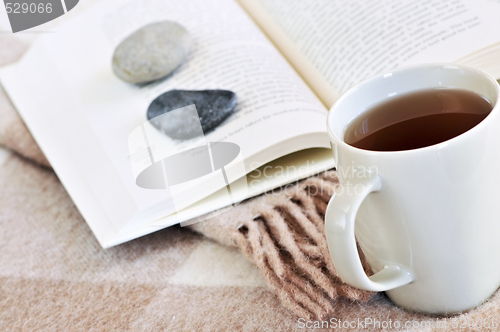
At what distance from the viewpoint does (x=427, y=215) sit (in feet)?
0.97

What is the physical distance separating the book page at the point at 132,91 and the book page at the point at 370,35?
3 centimetres

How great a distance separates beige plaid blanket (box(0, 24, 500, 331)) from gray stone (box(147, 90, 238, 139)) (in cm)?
12

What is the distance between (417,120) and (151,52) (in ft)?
1.32

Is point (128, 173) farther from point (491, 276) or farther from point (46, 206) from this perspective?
point (491, 276)

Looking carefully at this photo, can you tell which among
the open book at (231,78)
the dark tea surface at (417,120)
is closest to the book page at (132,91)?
the open book at (231,78)

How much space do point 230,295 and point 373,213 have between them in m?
0.16

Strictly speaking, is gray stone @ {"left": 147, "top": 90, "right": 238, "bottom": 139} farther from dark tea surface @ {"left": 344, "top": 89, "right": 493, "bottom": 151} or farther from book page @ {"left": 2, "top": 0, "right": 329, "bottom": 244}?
dark tea surface @ {"left": 344, "top": 89, "right": 493, "bottom": 151}

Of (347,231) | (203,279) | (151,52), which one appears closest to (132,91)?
(151,52)

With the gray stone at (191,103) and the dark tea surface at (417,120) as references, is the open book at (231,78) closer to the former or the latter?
the gray stone at (191,103)

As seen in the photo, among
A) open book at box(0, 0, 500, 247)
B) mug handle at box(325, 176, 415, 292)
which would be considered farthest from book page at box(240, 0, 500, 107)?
mug handle at box(325, 176, 415, 292)

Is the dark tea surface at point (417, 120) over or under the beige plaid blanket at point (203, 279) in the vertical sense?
over

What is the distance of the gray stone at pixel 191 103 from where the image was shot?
0.55 meters

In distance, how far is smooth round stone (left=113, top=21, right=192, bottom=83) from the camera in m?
0.63

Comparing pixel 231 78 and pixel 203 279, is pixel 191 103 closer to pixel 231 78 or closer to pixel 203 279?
pixel 231 78
